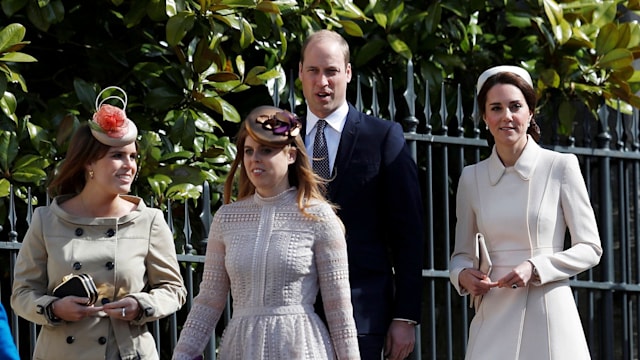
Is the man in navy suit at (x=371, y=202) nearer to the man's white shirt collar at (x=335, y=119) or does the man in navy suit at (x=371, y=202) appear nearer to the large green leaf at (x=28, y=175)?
the man's white shirt collar at (x=335, y=119)

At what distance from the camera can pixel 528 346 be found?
5367 millimetres

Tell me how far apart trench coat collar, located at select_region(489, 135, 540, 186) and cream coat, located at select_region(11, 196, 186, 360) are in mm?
1324

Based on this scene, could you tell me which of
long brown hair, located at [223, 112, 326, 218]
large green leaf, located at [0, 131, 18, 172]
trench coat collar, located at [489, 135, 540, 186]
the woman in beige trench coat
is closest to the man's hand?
long brown hair, located at [223, 112, 326, 218]

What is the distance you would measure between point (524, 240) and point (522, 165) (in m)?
0.30

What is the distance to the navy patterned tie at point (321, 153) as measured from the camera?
17.6 feet

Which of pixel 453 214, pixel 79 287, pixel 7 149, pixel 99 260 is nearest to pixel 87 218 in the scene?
pixel 99 260

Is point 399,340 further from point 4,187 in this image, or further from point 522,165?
point 4,187

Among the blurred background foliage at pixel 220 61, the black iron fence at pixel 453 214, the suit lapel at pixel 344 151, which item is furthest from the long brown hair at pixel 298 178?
the blurred background foliage at pixel 220 61

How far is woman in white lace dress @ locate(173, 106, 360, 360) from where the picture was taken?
482 cm

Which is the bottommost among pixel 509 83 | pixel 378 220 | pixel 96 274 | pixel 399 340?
pixel 399 340

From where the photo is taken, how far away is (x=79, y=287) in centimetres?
497

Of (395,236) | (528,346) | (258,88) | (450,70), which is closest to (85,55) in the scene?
(258,88)

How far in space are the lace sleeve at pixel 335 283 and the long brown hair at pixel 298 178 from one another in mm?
89

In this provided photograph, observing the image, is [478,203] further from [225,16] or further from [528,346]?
[225,16]
